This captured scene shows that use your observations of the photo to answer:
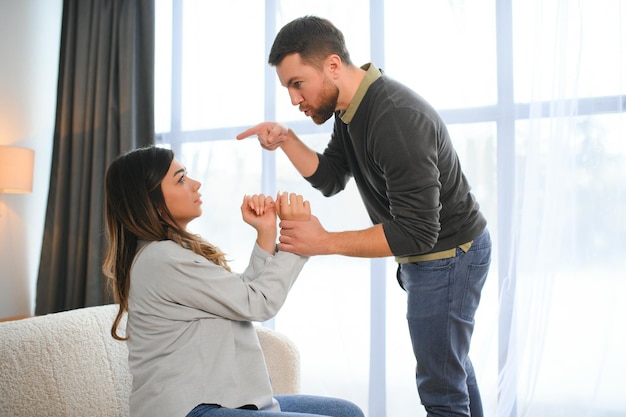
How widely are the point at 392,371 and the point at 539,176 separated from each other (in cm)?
111

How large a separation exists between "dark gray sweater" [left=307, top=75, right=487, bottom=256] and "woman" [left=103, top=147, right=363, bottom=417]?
25 cm

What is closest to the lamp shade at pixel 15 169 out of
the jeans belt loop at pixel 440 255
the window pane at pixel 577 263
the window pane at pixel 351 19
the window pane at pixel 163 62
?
the window pane at pixel 163 62

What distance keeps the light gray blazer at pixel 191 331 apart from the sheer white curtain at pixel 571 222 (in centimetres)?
144

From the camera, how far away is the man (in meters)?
1.43

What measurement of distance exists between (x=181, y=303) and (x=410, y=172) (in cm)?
63

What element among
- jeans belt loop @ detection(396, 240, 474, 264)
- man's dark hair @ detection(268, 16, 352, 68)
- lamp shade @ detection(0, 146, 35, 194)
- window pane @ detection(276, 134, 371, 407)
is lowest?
window pane @ detection(276, 134, 371, 407)

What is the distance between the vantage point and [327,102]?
63.8 inches

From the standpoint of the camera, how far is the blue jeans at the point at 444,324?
1.56 m

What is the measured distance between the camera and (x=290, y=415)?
120 cm

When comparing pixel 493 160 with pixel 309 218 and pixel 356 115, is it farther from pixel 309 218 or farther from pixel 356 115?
pixel 309 218

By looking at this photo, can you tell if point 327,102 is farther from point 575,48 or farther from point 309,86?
point 575,48

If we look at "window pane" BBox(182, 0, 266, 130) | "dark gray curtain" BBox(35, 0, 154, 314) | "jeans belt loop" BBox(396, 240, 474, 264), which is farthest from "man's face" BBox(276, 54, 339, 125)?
"dark gray curtain" BBox(35, 0, 154, 314)

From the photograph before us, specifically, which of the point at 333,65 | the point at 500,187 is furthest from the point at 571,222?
the point at 333,65

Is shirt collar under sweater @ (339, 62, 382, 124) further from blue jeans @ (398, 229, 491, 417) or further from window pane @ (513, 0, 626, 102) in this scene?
A: window pane @ (513, 0, 626, 102)
